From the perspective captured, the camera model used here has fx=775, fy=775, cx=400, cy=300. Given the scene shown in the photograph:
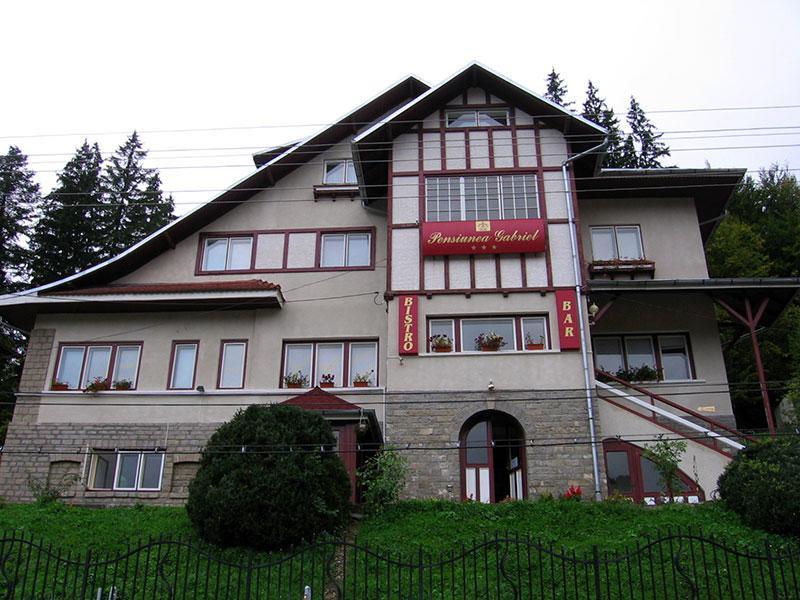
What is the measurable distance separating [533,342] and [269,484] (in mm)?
9212

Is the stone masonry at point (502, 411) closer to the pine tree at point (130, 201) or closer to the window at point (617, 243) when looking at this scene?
the window at point (617, 243)

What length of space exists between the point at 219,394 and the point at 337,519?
27.5 ft

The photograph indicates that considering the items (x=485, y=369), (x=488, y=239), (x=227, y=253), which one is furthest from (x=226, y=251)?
(x=485, y=369)

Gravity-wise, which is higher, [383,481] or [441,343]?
[441,343]

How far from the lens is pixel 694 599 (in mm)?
10680

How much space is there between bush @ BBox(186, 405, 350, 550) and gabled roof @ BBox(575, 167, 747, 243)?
41.2 ft

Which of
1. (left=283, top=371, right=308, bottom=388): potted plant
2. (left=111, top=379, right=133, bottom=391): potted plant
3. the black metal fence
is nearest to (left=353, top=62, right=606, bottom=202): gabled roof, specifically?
(left=283, top=371, right=308, bottom=388): potted plant

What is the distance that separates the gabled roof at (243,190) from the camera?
2361cm

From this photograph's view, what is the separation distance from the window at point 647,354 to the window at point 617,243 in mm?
2638

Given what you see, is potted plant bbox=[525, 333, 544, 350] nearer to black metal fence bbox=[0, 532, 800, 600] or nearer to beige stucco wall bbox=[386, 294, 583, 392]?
beige stucco wall bbox=[386, 294, 583, 392]

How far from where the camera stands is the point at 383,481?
54.3 ft

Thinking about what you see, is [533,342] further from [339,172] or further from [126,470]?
[126,470]

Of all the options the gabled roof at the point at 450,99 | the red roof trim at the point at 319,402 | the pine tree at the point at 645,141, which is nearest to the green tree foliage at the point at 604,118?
the pine tree at the point at 645,141

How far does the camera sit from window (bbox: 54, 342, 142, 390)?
896 inches
